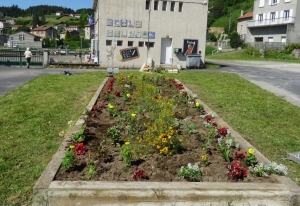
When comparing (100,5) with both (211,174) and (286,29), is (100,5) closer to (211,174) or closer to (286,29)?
(211,174)

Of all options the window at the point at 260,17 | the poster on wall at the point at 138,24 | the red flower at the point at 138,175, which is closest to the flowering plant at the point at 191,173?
the red flower at the point at 138,175

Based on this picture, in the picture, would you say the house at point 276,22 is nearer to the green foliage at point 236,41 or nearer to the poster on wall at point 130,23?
the green foliage at point 236,41

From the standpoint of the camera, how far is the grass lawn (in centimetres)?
493

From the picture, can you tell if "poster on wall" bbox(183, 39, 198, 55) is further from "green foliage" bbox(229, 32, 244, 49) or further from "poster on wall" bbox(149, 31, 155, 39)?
"green foliage" bbox(229, 32, 244, 49)

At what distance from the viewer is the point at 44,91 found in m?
12.4

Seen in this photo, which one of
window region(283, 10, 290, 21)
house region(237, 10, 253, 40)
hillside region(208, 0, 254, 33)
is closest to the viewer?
window region(283, 10, 290, 21)

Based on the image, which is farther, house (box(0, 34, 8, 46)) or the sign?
house (box(0, 34, 8, 46))

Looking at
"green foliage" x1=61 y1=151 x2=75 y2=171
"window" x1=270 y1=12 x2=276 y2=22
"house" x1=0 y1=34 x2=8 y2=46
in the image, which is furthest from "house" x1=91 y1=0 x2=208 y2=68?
"house" x1=0 y1=34 x2=8 y2=46

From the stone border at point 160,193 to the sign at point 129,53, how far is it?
21.3 meters

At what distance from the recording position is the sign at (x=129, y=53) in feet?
81.8

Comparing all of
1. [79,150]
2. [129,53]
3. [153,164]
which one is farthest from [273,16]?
[79,150]

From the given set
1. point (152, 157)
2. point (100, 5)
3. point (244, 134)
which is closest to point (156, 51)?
point (100, 5)

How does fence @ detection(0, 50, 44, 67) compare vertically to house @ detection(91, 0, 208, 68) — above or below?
below

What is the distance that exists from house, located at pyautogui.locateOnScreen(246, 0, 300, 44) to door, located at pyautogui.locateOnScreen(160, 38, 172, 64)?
1191 inches
